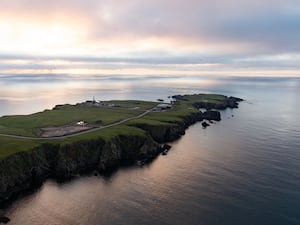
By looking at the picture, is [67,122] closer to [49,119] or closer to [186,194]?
[49,119]

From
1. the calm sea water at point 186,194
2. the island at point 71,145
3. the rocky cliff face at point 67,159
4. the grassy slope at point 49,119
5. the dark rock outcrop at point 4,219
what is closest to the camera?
the dark rock outcrop at point 4,219

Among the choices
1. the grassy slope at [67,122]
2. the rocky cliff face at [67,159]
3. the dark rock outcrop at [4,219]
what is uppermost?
the grassy slope at [67,122]

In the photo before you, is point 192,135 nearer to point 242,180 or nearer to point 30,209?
point 242,180

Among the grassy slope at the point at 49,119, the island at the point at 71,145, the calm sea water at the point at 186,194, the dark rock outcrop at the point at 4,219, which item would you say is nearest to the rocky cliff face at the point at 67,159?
the island at the point at 71,145

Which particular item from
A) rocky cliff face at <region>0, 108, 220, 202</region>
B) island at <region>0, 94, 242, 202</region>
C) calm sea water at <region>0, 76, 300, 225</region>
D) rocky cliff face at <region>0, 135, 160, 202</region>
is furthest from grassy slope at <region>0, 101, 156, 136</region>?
calm sea water at <region>0, 76, 300, 225</region>

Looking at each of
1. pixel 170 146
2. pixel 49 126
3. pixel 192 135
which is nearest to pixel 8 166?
pixel 49 126

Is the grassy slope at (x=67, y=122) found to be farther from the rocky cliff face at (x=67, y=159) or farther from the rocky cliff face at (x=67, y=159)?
the rocky cliff face at (x=67, y=159)

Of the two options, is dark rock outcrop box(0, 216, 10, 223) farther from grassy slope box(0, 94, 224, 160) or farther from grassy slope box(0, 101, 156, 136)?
grassy slope box(0, 101, 156, 136)

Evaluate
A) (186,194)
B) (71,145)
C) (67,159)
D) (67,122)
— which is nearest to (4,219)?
(67,159)
